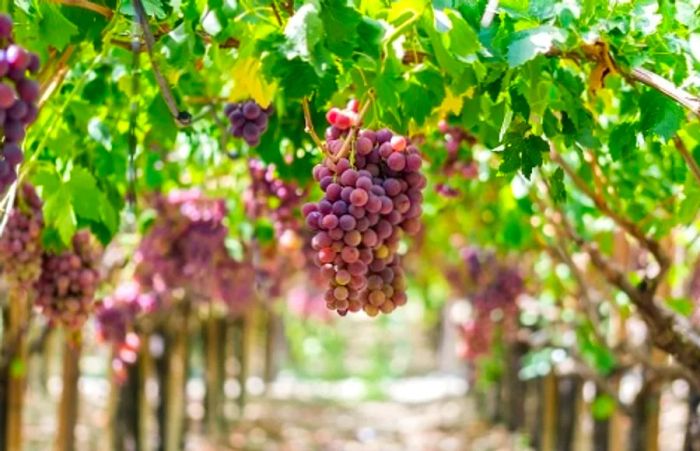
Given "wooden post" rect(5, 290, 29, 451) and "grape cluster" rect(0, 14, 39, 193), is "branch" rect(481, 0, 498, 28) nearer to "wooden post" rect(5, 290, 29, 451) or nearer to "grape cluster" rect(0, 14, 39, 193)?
"grape cluster" rect(0, 14, 39, 193)

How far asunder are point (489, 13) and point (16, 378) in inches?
157

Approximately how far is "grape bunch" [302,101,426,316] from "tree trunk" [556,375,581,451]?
5.84m

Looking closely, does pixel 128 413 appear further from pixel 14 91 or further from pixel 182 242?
pixel 14 91

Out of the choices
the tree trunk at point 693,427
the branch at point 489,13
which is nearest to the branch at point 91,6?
the branch at point 489,13

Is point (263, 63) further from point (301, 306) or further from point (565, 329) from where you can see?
point (301, 306)

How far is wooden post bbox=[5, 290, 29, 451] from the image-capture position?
5086 millimetres

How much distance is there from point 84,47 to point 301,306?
11.0m

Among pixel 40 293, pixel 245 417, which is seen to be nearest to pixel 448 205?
pixel 40 293

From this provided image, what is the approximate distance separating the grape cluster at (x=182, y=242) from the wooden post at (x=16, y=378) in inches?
24.4

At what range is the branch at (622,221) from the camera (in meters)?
3.10

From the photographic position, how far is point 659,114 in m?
1.96

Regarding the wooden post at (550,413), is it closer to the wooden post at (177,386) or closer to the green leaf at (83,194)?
the wooden post at (177,386)

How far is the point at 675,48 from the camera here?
1.94 meters

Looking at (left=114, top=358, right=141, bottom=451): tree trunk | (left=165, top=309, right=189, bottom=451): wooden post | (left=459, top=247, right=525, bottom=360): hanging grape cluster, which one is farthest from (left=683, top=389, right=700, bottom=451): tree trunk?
(left=165, top=309, right=189, bottom=451): wooden post
